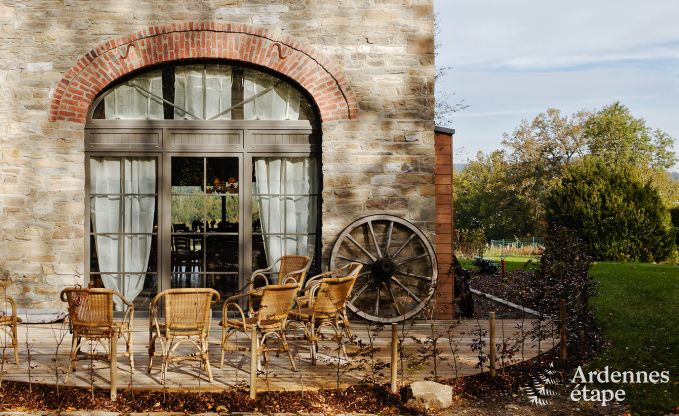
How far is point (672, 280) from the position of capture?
12375mm

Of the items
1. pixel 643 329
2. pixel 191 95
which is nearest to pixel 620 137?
pixel 643 329

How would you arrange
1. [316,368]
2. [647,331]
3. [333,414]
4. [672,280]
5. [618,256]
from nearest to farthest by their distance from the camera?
[333,414]
[316,368]
[647,331]
[672,280]
[618,256]

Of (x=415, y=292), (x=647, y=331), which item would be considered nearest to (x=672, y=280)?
(x=647, y=331)

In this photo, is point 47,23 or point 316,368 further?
point 47,23

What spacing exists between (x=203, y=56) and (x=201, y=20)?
424 millimetres

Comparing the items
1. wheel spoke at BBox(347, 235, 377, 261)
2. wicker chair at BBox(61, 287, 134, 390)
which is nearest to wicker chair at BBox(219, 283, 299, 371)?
wicker chair at BBox(61, 287, 134, 390)

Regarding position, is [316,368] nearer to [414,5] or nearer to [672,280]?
[414,5]

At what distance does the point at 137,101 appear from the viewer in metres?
8.12

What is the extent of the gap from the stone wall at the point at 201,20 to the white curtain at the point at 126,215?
228 mm

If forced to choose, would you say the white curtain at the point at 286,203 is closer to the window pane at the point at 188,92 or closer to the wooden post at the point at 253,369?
the window pane at the point at 188,92

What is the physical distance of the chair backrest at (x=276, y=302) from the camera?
5.27 metres

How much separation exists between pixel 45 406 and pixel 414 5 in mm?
5678

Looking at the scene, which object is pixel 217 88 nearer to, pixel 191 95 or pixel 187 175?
pixel 191 95

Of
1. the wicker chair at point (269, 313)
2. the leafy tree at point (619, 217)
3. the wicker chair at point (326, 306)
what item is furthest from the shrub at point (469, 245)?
the wicker chair at point (269, 313)
